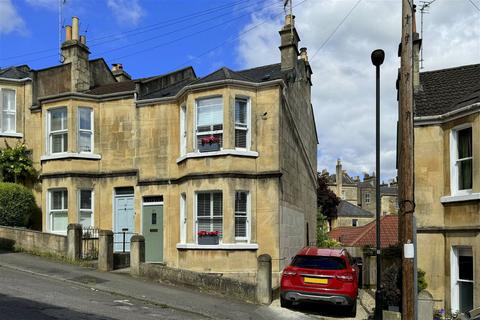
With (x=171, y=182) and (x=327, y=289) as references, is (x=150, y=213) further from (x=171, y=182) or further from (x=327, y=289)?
(x=327, y=289)

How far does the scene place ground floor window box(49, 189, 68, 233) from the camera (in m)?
19.7

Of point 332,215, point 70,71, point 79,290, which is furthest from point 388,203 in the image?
point 79,290

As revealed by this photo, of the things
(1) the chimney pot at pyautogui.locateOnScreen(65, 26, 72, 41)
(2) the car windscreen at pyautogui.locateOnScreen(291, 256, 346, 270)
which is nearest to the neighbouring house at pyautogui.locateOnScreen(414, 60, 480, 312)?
(2) the car windscreen at pyautogui.locateOnScreen(291, 256, 346, 270)

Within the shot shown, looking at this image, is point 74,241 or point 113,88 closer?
point 74,241

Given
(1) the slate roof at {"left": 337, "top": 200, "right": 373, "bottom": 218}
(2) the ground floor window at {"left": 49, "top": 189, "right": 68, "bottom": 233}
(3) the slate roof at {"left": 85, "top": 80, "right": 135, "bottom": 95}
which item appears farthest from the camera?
(1) the slate roof at {"left": 337, "top": 200, "right": 373, "bottom": 218}

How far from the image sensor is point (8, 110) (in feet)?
72.1

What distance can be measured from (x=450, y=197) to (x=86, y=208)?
1337cm

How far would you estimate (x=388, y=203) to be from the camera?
8869 centimetres

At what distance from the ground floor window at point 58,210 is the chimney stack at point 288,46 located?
33.8ft

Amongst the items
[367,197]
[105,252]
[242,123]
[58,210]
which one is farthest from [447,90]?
[367,197]

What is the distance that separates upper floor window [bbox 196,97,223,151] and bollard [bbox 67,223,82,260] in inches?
197

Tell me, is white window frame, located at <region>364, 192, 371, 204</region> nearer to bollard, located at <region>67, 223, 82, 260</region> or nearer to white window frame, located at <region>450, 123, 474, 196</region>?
bollard, located at <region>67, 223, 82, 260</region>

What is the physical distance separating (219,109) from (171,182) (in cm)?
343

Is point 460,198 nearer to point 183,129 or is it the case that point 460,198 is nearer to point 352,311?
point 352,311
